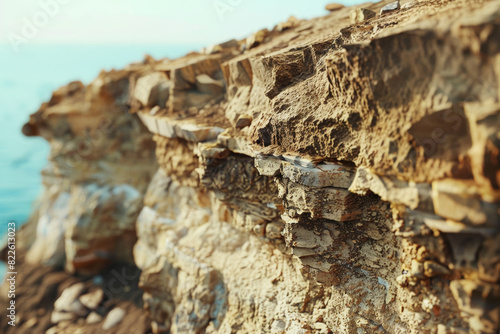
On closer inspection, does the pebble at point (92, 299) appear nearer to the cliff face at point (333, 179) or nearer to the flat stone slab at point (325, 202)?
the cliff face at point (333, 179)

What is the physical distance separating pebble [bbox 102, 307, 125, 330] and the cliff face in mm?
734

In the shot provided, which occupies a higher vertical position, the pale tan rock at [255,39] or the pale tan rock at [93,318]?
the pale tan rock at [255,39]

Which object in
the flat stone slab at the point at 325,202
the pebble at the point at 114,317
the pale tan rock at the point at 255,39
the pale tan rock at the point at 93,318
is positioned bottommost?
the pale tan rock at the point at 93,318

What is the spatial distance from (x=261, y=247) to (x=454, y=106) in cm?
193

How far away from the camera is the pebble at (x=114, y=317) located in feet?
14.6

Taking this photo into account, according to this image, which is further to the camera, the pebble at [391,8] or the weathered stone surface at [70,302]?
the weathered stone surface at [70,302]

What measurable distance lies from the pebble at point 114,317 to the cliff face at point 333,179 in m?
0.73

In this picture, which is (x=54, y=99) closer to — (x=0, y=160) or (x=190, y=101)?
(x=190, y=101)

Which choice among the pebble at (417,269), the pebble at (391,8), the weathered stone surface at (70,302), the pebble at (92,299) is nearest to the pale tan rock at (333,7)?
the pebble at (391,8)

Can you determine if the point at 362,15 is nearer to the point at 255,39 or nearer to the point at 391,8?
the point at 391,8

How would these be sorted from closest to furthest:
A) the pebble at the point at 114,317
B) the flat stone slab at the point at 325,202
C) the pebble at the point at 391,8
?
the flat stone slab at the point at 325,202
the pebble at the point at 391,8
the pebble at the point at 114,317

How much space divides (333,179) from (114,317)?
3591mm

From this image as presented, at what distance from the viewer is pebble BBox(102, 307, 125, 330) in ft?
14.6

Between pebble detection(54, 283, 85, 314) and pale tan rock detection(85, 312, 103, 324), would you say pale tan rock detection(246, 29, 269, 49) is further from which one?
pebble detection(54, 283, 85, 314)
